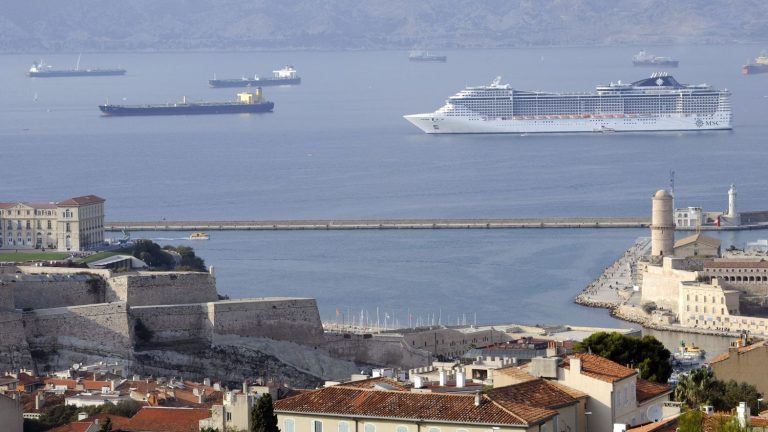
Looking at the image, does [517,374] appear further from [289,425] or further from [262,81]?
[262,81]

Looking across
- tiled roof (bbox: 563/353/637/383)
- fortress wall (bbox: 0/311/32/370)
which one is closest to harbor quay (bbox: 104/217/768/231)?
fortress wall (bbox: 0/311/32/370)

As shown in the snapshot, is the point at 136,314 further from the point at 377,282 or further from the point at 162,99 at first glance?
the point at 162,99

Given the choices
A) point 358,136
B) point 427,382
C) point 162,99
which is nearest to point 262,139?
point 358,136

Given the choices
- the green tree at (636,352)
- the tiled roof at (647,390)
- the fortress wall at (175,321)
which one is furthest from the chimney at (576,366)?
the fortress wall at (175,321)

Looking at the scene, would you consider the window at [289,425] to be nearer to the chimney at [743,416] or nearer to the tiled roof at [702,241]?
the chimney at [743,416]

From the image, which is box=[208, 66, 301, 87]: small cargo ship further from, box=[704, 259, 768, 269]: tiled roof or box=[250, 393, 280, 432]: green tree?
box=[250, 393, 280, 432]: green tree

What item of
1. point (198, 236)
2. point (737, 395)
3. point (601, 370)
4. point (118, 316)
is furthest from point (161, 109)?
point (601, 370)
